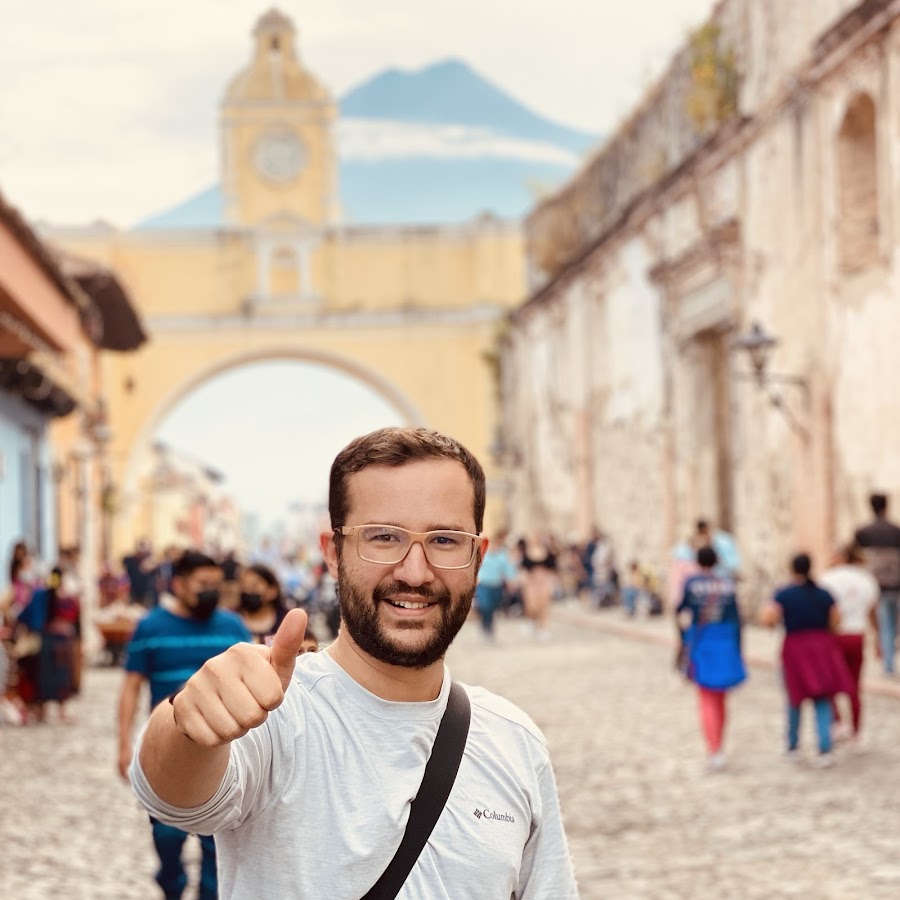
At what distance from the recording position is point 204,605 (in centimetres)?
623

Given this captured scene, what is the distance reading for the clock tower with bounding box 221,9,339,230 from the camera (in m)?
49.3

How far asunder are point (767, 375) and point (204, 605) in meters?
13.5

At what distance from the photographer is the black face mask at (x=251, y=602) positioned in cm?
727

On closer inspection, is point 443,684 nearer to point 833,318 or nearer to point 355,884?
point 355,884

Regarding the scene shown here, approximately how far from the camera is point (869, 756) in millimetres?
10078


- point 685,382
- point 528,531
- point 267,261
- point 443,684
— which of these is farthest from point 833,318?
point 267,261

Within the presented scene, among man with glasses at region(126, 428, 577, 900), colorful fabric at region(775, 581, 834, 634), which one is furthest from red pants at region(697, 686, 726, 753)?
man with glasses at region(126, 428, 577, 900)

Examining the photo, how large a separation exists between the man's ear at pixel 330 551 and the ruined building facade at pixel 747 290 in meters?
13.9

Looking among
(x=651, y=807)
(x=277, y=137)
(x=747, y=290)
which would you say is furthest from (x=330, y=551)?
(x=277, y=137)

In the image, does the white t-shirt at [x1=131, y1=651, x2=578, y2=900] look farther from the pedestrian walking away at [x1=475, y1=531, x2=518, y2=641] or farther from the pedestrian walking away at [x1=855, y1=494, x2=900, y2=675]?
the pedestrian walking away at [x1=475, y1=531, x2=518, y2=641]

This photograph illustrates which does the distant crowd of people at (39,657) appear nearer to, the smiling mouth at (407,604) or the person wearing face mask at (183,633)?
the person wearing face mask at (183,633)

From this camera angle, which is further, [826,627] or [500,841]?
[826,627]

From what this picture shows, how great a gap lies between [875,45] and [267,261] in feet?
95.5

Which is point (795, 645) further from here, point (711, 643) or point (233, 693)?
point (233, 693)
